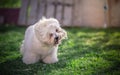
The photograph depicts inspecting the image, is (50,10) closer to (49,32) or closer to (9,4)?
(9,4)

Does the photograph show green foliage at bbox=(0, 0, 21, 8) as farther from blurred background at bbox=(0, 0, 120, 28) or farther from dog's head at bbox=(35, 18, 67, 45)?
dog's head at bbox=(35, 18, 67, 45)

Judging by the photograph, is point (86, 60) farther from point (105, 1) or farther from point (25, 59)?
point (105, 1)

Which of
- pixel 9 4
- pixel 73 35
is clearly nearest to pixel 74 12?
pixel 73 35

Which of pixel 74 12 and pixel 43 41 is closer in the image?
pixel 43 41

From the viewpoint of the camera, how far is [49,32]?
6.53 meters

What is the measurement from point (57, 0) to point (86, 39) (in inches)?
122

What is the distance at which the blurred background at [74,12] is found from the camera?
40.7ft

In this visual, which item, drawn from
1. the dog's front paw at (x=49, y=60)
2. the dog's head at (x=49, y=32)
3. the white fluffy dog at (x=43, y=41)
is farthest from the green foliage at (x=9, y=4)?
the dog's head at (x=49, y=32)

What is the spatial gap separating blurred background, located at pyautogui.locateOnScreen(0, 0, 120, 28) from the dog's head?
596cm

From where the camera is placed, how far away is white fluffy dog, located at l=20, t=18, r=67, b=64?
6562mm

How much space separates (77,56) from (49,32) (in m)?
1.64

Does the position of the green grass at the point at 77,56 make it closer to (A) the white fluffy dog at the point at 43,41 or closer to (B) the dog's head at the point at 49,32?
(A) the white fluffy dog at the point at 43,41

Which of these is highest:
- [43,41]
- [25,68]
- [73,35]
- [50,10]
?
[50,10]

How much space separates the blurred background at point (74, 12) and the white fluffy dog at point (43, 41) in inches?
215
